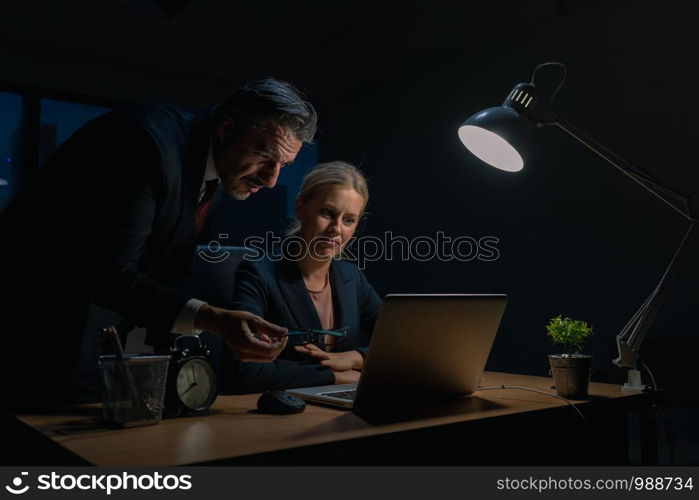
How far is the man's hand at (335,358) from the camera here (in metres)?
1.73

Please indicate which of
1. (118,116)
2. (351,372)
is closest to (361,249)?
(351,372)

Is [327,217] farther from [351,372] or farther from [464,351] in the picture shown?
[464,351]

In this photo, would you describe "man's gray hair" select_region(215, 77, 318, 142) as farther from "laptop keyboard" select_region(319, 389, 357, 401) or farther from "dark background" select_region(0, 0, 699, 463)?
"dark background" select_region(0, 0, 699, 463)

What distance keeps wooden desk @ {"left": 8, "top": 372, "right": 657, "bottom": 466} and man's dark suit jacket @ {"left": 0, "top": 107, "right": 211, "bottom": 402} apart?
18 cm

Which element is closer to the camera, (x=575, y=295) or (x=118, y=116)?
(x=118, y=116)

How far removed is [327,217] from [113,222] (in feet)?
2.96

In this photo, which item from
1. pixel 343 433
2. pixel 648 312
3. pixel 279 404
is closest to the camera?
pixel 343 433

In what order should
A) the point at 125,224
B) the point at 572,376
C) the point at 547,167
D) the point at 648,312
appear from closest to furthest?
the point at 125,224 < the point at 572,376 < the point at 648,312 < the point at 547,167

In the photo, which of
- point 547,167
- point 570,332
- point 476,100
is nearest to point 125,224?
point 570,332

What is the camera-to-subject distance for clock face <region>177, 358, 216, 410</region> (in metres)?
1.13

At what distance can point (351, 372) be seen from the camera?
1727mm

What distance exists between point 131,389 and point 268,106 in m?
0.75

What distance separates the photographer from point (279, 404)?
1.15 meters

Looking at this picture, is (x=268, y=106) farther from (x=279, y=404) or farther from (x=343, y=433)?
(x=343, y=433)
